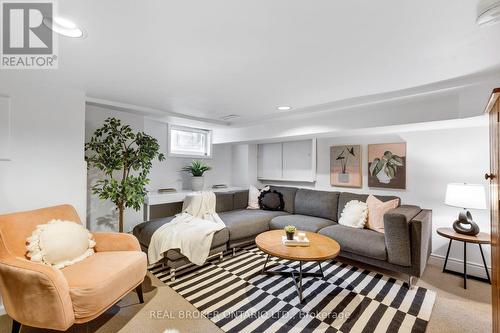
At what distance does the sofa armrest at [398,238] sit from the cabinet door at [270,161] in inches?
91.7

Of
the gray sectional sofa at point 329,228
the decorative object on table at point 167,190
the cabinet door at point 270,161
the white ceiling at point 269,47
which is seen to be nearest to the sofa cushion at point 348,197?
the gray sectional sofa at point 329,228

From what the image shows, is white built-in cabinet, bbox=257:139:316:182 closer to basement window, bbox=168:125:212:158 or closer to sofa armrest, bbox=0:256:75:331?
basement window, bbox=168:125:212:158

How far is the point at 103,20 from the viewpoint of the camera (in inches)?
45.6

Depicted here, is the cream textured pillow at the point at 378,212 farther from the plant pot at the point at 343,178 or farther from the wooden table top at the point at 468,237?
the plant pot at the point at 343,178

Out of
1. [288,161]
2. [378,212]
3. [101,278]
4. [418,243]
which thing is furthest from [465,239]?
[101,278]

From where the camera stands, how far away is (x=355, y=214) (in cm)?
311

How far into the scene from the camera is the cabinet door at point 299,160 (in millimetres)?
4055

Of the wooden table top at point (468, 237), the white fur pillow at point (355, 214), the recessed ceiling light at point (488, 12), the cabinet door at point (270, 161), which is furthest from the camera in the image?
the cabinet door at point (270, 161)

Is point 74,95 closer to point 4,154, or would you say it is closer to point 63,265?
point 4,154

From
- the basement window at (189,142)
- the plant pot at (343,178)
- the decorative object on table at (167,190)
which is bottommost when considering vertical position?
the decorative object on table at (167,190)

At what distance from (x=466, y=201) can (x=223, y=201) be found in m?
3.21

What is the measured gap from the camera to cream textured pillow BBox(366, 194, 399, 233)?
2906 millimetres

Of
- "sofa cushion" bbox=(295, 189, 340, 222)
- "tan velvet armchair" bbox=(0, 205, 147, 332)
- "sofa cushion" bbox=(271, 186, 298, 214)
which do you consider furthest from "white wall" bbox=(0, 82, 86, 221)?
"sofa cushion" bbox=(295, 189, 340, 222)

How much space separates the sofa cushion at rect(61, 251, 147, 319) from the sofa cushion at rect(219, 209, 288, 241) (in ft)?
4.50
